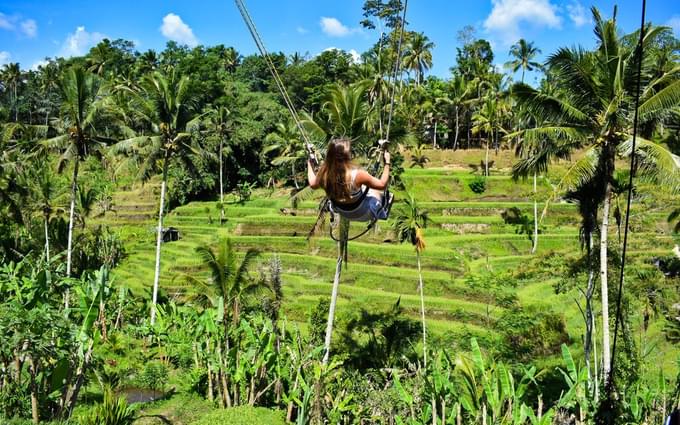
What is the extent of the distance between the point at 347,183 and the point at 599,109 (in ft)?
24.8

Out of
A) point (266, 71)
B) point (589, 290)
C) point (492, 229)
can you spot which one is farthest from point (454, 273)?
point (266, 71)

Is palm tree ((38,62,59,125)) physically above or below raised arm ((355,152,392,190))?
above

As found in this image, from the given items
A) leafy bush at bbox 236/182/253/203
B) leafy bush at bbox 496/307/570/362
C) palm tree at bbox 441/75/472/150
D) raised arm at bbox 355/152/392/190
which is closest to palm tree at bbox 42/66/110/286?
leafy bush at bbox 496/307/570/362

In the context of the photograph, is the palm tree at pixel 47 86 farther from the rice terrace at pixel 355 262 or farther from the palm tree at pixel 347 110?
the palm tree at pixel 347 110

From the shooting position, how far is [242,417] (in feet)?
29.7

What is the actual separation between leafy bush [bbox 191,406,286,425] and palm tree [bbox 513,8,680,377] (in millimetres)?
5922

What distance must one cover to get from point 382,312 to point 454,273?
4.35m

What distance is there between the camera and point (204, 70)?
4244 cm

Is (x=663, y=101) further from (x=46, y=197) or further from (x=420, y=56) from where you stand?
(x=420, y=56)

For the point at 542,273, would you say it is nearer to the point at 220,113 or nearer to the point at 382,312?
the point at 382,312

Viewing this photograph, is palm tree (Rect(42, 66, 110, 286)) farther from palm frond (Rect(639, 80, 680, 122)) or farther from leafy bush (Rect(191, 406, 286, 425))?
palm frond (Rect(639, 80, 680, 122))

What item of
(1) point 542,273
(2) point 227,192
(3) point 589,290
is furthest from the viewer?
(2) point 227,192

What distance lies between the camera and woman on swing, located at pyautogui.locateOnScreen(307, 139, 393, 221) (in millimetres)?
4121

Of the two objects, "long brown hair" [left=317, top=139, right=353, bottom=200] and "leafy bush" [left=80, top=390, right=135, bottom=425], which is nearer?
"long brown hair" [left=317, top=139, right=353, bottom=200]
